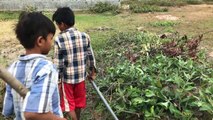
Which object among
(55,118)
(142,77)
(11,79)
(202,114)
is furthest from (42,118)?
(142,77)

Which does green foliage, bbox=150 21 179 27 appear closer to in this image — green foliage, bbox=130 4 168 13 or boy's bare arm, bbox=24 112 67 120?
green foliage, bbox=130 4 168 13

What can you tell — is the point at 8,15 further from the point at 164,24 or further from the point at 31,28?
the point at 31,28

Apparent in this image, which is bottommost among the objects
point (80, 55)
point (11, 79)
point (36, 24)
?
point (80, 55)

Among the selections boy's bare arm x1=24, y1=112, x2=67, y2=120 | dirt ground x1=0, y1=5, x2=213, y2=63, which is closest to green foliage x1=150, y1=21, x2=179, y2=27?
dirt ground x1=0, y1=5, x2=213, y2=63

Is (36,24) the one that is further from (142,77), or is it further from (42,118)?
(142,77)

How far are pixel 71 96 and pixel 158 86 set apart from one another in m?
0.96

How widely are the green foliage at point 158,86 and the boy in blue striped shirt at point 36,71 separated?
2.02m

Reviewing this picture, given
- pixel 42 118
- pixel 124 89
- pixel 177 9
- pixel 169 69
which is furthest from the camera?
pixel 177 9

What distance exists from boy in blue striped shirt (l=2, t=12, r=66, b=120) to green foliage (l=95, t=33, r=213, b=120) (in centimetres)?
202

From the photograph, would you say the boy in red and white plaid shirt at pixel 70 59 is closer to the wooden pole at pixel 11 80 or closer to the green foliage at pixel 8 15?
the wooden pole at pixel 11 80

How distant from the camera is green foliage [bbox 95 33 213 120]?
13.6 feet

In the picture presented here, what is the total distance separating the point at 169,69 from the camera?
16.5 feet

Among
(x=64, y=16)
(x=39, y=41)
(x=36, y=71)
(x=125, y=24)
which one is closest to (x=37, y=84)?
(x=36, y=71)

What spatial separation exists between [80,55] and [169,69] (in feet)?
4.62
